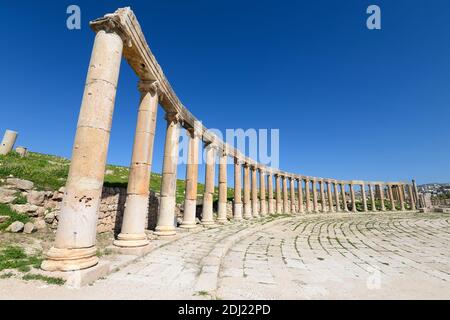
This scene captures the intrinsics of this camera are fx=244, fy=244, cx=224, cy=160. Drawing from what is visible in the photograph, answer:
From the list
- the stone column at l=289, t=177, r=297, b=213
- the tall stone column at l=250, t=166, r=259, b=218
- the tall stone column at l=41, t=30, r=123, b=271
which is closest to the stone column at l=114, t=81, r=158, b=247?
the tall stone column at l=41, t=30, r=123, b=271

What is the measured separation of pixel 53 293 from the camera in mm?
4242

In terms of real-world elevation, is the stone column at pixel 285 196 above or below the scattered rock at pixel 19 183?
above

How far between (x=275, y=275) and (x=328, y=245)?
5.65 meters

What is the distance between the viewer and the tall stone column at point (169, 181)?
38.7 ft

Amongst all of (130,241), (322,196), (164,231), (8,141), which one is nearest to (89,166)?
(130,241)

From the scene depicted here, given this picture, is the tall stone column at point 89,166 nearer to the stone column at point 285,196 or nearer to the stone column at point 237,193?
the stone column at point 237,193

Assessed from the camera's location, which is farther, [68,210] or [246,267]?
[246,267]

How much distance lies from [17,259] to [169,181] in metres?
7.10

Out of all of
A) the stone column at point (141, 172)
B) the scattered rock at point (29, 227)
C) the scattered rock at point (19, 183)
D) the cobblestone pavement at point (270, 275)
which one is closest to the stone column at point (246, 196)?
the cobblestone pavement at point (270, 275)

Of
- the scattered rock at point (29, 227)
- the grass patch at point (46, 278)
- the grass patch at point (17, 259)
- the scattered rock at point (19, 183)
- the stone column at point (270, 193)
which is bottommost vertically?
the grass patch at point (46, 278)

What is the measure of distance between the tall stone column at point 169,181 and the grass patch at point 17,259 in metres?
5.41

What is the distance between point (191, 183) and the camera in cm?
1515
